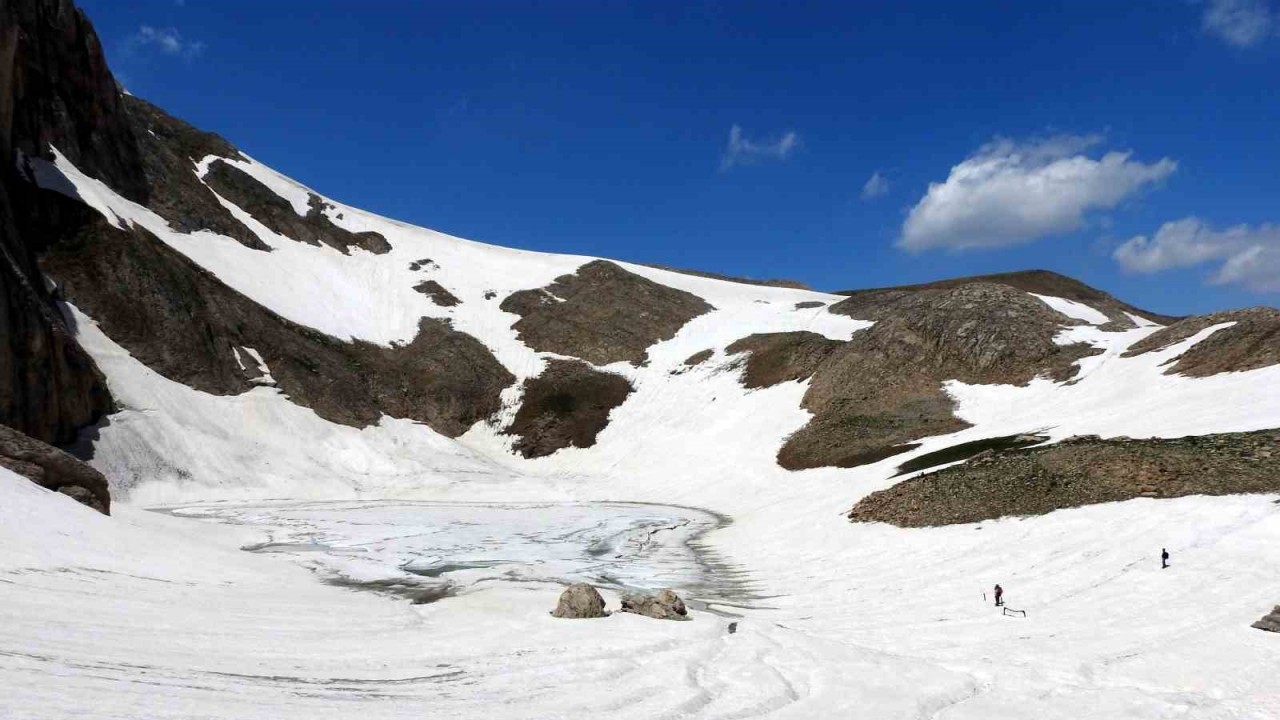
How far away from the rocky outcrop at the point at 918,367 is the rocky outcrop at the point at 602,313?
25.7 m

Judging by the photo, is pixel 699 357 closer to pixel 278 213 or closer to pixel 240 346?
pixel 240 346

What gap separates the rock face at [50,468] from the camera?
784 inches

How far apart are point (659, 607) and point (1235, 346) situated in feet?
126

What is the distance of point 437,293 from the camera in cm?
8912

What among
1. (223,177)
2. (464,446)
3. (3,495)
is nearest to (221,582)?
(3,495)

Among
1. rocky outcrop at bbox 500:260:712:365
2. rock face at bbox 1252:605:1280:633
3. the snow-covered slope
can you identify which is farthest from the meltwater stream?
rocky outcrop at bbox 500:260:712:365

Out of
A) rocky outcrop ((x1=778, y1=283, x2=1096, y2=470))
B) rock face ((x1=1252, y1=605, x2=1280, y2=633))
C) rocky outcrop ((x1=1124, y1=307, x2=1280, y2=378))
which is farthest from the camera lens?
rocky outcrop ((x1=778, y1=283, x2=1096, y2=470))

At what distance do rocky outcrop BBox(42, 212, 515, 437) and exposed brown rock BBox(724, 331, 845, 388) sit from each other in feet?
81.9

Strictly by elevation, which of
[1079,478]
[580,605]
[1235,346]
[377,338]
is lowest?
[580,605]

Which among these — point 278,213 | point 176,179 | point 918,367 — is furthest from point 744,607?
point 278,213

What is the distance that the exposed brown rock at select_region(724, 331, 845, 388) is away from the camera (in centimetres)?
6481

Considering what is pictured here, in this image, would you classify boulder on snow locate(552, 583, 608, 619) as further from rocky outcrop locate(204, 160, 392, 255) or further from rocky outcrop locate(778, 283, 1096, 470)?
rocky outcrop locate(204, 160, 392, 255)

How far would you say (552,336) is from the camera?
83.6m

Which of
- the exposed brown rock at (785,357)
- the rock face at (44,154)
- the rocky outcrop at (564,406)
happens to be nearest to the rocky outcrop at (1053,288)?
the exposed brown rock at (785,357)
